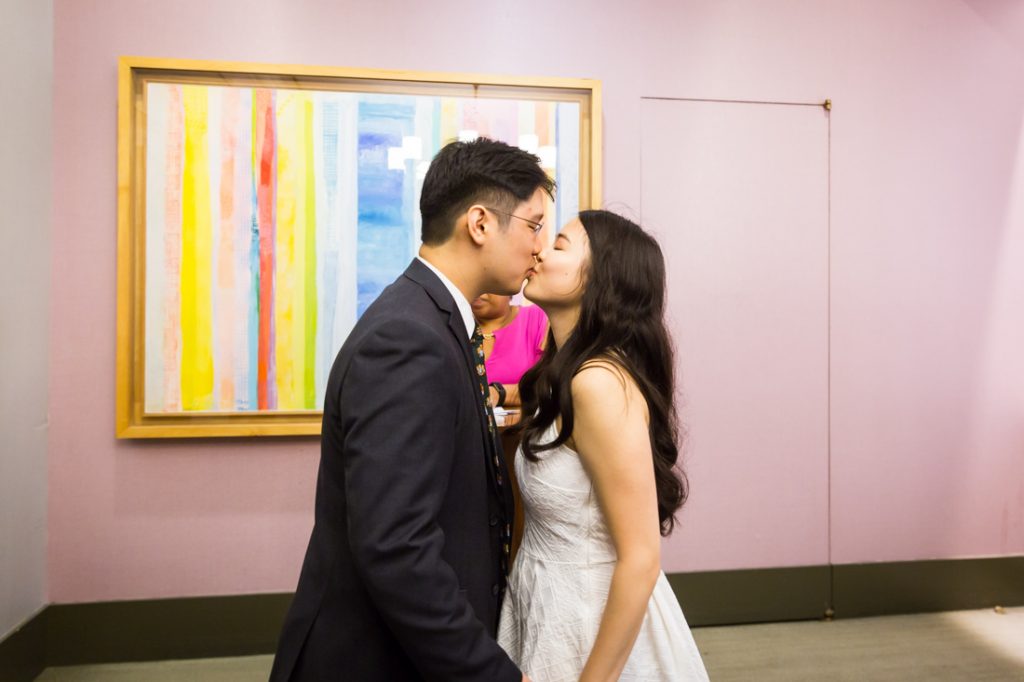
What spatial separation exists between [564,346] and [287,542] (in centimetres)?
195

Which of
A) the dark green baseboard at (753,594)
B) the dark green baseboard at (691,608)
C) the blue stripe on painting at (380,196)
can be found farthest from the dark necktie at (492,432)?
the dark green baseboard at (753,594)

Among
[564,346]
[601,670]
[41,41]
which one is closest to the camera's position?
[601,670]

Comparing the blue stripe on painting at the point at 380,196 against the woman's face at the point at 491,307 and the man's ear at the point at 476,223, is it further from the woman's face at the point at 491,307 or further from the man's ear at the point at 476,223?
the man's ear at the point at 476,223

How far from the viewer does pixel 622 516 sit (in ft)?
4.09

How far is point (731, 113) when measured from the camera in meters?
3.18

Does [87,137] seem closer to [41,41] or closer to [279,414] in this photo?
[41,41]

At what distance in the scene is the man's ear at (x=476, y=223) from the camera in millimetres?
1291

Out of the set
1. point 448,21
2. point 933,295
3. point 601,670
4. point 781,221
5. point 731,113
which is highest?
point 448,21

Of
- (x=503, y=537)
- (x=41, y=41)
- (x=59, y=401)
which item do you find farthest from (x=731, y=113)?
(x=59, y=401)

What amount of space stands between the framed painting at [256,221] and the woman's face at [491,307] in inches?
15.5

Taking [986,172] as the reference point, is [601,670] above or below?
below

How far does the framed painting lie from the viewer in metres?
2.78

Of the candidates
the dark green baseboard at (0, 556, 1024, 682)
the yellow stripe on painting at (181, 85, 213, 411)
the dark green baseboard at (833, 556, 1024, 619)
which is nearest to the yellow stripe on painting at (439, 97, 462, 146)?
the yellow stripe on painting at (181, 85, 213, 411)

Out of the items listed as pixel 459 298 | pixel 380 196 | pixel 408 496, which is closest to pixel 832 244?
pixel 380 196
